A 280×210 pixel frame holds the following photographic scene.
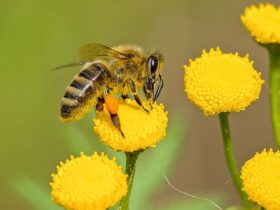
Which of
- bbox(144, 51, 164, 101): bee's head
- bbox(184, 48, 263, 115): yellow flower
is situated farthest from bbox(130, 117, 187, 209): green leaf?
bbox(184, 48, 263, 115): yellow flower

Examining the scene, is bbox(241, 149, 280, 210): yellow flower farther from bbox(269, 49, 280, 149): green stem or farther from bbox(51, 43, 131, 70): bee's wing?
bbox(51, 43, 131, 70): bee's wing

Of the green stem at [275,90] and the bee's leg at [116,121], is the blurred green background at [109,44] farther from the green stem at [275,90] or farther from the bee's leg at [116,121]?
the bee's leg at [116,121]

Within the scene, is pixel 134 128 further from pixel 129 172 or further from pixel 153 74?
pixel 153 74

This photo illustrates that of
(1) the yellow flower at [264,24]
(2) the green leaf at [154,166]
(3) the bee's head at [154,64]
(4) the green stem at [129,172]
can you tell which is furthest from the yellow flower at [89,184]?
(1) the yellow flower at [264,24]

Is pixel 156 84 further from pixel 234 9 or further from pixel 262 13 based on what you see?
pixel 234 9

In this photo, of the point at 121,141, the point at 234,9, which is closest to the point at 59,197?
the point at 121,141
